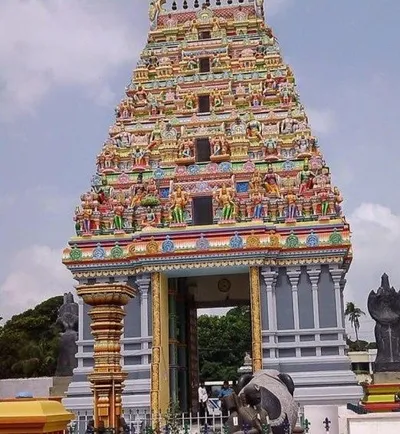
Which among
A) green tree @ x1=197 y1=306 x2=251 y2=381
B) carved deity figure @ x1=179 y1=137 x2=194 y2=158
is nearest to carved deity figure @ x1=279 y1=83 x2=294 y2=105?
carved deity figure @ x1=179 y1=137 x2=194 y2=158

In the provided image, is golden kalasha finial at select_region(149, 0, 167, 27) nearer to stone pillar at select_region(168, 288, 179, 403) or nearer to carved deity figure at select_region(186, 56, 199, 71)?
carved deity figure at select_region(186, 56, 199, 71)

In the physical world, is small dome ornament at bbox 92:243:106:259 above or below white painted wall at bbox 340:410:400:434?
above

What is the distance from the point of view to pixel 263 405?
1168 centimetres

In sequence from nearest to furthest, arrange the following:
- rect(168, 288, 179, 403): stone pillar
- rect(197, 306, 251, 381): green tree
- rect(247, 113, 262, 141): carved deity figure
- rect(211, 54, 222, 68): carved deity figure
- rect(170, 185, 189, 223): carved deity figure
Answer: rect(168, 288, 179, 403): stone pillar → rect(170, 185, 189, 223): carved deity figure → rect(247, 113, 262, 141): carved deity figure → rect(211, 54, 222, 68): carved deity figure → rect(197, 306, 251, 381): green tree

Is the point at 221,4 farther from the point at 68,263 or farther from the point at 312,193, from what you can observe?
the point at 68,263

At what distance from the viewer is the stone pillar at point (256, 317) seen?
20.0 meters

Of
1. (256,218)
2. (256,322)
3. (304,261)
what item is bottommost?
(256,322)

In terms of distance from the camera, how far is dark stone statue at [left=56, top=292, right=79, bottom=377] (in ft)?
73.3

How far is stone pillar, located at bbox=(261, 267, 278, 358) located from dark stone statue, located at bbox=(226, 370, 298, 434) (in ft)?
23.9

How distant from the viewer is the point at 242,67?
82.2 feet

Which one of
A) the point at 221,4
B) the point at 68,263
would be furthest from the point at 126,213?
the point at 221,4

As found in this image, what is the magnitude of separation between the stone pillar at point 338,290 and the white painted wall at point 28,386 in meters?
8.96

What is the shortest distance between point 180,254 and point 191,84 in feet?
22.4

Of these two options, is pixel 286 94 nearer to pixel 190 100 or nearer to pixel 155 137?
pixel 190 100
